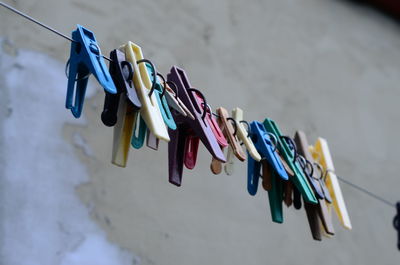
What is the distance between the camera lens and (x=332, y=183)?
6.25ft

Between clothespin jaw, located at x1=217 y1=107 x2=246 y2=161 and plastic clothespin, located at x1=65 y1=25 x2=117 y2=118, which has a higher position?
clothespin jaw, located at x1=217 y1=107 x2=246 y2=161

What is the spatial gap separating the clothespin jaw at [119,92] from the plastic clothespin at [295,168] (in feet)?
1.61

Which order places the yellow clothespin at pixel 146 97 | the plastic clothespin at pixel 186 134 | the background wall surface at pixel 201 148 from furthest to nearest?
the background wall surface at pixel 201 148 → the plastic clothespin at pixel 186 134 → the yellow clothespin at pixel 146 97

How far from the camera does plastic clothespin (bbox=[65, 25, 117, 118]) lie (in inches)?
51.8

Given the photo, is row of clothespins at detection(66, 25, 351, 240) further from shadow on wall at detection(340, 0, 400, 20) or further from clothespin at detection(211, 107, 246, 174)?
shadow on wall at detection(340, 0, 400, 20)

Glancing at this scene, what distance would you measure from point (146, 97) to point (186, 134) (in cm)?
19

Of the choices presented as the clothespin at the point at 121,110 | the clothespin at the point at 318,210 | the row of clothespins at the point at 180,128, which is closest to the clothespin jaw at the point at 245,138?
the row of clothespins at the point at 180,128

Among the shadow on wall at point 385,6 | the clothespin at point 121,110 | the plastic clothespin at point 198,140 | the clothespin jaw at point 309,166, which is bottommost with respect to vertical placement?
the clothespin at point 121,110

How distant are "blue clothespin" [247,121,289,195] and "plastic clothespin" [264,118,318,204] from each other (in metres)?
0.05

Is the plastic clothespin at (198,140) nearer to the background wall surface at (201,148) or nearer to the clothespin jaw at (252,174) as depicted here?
the clothespin jaw at (252,174)

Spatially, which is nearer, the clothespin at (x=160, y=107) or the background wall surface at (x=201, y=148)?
the clothespin at (x=160, y=107)

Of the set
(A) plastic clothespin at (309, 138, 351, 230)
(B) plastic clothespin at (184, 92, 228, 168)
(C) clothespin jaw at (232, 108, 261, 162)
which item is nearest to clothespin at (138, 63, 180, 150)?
(B) plastic clothespin at (184, 92, 228, 168)

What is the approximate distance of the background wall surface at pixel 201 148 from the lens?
1.95m

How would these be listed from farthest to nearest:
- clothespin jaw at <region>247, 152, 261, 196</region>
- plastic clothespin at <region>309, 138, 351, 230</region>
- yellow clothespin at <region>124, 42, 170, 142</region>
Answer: plastic clothespin at <region>309, 138, 351, 230</region> → clothespin jaw at <region>247, 152, 261, 196</region> → yellow clothespin at <region>124, 42, 170, 142</region>
